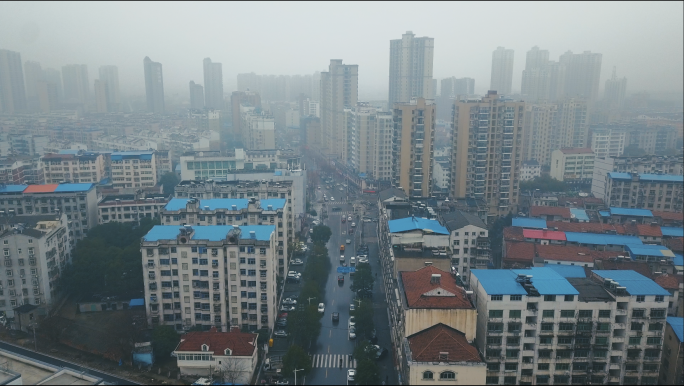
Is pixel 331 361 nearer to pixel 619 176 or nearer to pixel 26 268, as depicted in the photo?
pixel 26 268

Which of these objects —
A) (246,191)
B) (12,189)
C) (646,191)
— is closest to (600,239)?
(646,191)

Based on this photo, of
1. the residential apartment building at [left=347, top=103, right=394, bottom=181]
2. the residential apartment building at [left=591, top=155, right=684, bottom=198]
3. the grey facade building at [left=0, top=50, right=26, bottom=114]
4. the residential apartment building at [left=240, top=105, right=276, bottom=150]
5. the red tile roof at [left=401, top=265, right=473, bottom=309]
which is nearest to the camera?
the red tile roof at [left=401, top=265, right=473, bottom=309]

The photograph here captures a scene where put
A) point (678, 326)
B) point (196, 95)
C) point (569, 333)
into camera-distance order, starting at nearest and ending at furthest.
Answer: point (569, 333), point (678, 326), point (196, 95)

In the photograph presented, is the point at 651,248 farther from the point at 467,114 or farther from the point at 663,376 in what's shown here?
the point at 467,114

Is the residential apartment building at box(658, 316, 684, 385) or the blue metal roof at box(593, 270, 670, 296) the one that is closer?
the blue metal roof at box(593, 270, 670, 296)

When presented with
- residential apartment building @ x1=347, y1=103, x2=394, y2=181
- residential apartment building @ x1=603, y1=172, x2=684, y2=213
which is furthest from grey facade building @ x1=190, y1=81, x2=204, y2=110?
residential apartment building @ x1=603, y1=172, x2=684, y2=213

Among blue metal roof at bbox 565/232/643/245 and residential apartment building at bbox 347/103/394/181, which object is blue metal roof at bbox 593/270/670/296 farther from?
residential apartment building at bbox 347/103/394/181

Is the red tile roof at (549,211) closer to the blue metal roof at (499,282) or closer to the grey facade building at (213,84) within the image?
the blue metal roof at (499,282)
